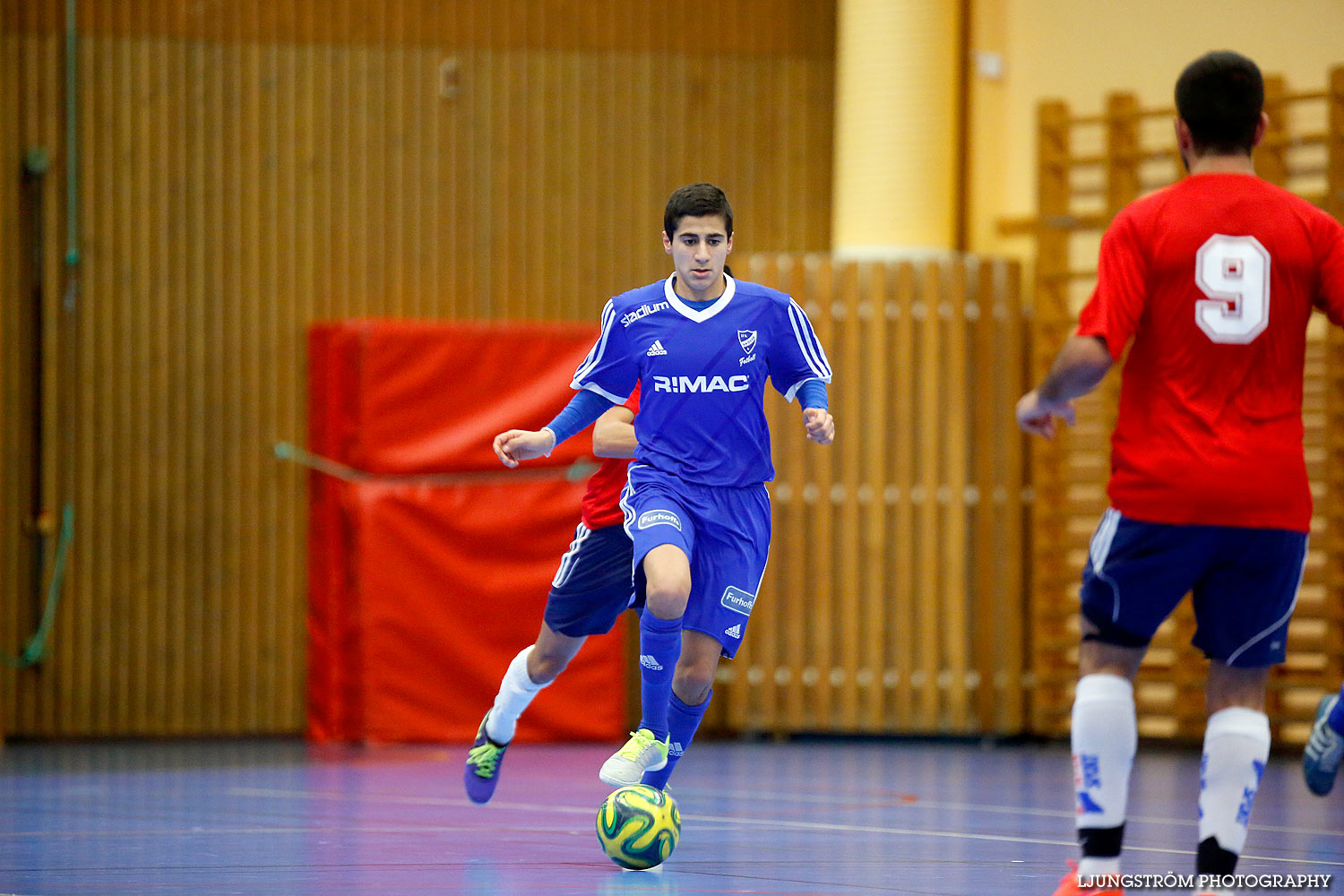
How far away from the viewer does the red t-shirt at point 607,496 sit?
16.7 ft

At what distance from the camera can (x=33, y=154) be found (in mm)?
9391

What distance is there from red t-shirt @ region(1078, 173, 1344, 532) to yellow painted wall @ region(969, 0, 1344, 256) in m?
6.45

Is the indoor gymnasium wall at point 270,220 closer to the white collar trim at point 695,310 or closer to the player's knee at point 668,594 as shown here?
the white collar trim at point 695,310

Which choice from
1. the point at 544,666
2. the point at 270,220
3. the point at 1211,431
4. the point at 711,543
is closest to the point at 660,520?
the point at 711,543

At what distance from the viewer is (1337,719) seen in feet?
13.0

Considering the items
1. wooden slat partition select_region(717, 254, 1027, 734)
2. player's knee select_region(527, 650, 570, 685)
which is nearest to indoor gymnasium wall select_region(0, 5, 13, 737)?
wooden slat partition select_region(717, 254, 1027, 734)

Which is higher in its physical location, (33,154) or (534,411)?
(33,154)

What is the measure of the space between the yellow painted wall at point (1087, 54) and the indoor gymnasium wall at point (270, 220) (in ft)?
3.37

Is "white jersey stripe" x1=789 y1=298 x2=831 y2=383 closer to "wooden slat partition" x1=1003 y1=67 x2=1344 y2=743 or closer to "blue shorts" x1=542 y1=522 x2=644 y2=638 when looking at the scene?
"blue shorts" x1=542 y1=522 x2=644 y2=638

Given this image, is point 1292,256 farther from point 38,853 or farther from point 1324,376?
point 1324,376

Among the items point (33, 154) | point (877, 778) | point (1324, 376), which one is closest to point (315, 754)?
point (877, 778)

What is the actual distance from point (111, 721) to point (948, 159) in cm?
603

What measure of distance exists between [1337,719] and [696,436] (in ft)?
5.87

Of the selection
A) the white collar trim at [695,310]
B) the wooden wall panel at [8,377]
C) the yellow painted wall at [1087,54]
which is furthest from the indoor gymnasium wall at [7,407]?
the white collar trim at [695,310]
